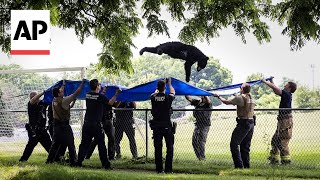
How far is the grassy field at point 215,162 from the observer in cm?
1073

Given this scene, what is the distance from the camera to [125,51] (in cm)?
1413

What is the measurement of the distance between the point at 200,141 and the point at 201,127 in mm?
365

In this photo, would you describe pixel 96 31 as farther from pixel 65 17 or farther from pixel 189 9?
pixel 189 9

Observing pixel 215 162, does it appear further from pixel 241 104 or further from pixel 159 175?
pixel 159 175

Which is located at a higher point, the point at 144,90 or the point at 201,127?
the point at 144,90

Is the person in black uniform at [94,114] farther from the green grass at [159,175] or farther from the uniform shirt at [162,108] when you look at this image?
the uniform shirt at [162,108]

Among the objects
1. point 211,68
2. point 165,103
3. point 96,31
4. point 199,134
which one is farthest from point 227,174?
point 211,68

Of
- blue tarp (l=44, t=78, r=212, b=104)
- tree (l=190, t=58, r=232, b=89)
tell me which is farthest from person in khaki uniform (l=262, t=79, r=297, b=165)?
tree (l=190, t=58, r=232, b=89)

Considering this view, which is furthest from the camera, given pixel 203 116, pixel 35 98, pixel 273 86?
pixel 203 116

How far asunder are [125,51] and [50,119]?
275cm

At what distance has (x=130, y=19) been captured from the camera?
14.5 meters

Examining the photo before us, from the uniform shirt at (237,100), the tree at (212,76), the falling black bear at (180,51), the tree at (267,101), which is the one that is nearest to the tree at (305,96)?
the tree at (267,101)

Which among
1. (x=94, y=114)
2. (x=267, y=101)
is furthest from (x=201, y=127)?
(x=267, y=101)

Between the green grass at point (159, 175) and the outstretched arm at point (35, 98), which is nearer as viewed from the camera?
the green grass at point (159, 175)
